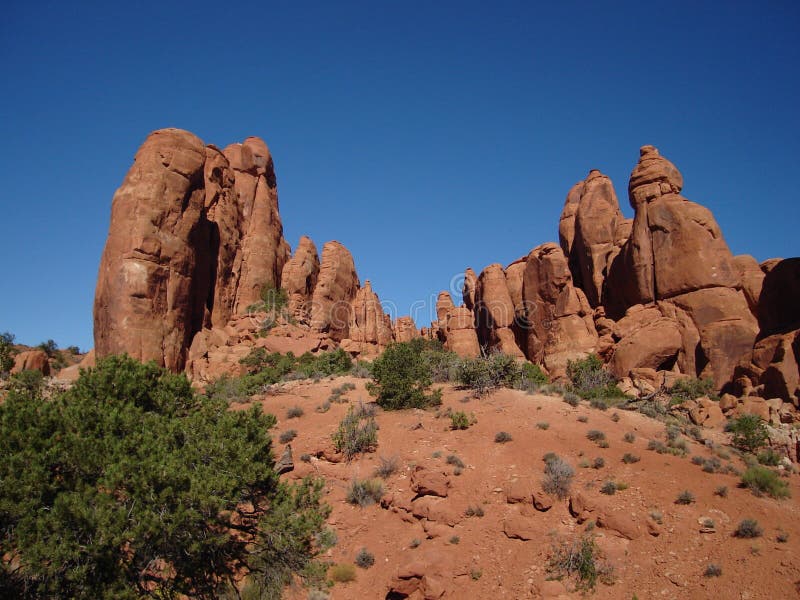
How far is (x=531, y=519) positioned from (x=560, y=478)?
59.2 inches

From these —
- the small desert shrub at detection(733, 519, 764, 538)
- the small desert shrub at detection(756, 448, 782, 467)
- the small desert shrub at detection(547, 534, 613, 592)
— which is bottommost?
the small desert shrub at detection(547, 534, 613, 592)

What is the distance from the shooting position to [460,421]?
18188 millimetres

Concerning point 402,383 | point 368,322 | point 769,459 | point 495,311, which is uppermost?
point 368,322

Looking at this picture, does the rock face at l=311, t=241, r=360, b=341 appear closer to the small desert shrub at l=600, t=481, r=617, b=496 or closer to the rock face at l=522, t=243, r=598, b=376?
the rock face at l=522, t=243, r=598, b=376

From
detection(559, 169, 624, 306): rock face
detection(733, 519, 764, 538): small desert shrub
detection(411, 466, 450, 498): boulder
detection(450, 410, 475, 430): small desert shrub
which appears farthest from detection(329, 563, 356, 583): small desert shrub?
detection(559, 169, 624, 306): rock face

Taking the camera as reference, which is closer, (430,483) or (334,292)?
(430,483)

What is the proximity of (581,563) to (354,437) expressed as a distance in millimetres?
8013

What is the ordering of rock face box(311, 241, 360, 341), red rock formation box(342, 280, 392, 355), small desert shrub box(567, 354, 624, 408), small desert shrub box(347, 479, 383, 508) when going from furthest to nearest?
red rock formation box(342, 280, 392, 355) < rock face box(311, 241, 360, 341) < small desert shrub box(567, 354, 624, 408) < small desert shrub box(347, 479, 383, 508)

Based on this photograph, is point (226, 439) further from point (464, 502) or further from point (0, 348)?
point (0, 348)

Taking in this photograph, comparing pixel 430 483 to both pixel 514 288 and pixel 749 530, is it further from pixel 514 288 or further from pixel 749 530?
pixel 514 288

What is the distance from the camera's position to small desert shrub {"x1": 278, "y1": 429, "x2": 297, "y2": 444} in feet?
59.7

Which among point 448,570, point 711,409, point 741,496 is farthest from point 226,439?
point 711,409

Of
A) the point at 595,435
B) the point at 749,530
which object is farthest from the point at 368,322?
the point at 749,530

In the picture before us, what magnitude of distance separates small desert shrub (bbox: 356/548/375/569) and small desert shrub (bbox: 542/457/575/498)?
15.5 feet
